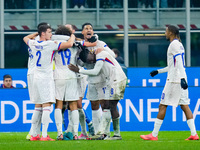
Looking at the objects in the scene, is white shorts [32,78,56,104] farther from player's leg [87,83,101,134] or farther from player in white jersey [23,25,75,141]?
player's leg [87,83,101,134]

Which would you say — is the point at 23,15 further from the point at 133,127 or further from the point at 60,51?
the point at 60,51

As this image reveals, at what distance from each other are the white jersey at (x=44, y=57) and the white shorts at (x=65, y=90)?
248mm

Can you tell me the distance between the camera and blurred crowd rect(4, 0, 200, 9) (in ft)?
67.9

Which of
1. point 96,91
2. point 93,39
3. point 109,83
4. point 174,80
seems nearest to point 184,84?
point 174,80

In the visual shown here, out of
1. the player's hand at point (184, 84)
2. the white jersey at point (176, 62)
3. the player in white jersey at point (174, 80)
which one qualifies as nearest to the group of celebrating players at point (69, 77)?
the player in white jersey at point (174, 80)

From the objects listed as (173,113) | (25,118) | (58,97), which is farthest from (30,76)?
(173,113)

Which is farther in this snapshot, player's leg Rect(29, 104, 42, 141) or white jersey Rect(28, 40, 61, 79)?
player's leg Rect(29, 104, 42, 141)

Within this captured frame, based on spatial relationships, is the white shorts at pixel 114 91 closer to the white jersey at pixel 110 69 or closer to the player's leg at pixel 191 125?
the white jersey at pixel 110 69

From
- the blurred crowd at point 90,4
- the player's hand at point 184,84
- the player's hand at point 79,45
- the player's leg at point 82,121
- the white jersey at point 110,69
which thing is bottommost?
the player's leg at point 82,121

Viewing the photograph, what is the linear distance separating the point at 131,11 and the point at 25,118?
25.4 ft

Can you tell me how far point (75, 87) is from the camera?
11156 mm

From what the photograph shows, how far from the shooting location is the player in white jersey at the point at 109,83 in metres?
10.9

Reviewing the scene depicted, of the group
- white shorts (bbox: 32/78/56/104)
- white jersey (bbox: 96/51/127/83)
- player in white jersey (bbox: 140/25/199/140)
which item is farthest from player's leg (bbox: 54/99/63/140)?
player in white jersey (bbox: 140/25/199/140)

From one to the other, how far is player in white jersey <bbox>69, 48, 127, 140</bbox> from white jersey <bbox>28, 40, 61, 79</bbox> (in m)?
0.38
